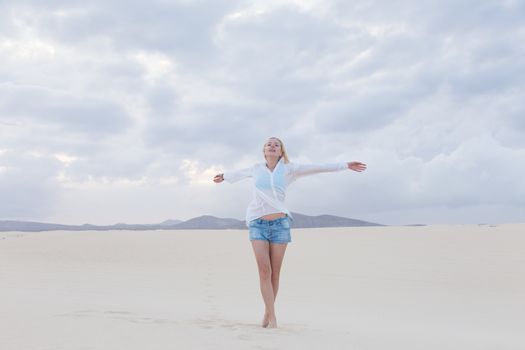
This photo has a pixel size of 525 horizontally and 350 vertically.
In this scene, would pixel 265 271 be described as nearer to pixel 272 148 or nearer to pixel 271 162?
pixel 271 162

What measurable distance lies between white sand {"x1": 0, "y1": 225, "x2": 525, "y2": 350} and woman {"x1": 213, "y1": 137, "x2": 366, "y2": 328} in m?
0.46

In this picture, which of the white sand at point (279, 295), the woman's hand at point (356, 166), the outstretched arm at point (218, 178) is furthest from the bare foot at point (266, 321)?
the woman's hand at point (356, 166)

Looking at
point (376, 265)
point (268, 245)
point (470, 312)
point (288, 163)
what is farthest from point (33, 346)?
point (376, 265)

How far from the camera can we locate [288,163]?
5266 mm

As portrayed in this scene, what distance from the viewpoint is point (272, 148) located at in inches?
204

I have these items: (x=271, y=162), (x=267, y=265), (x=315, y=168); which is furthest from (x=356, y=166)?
(x=267, y=265)

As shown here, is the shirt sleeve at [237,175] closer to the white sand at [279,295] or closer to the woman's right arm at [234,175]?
the woman's right arm at [234,175]

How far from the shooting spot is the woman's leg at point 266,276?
496 centimetres

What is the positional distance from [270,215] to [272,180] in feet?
1.09

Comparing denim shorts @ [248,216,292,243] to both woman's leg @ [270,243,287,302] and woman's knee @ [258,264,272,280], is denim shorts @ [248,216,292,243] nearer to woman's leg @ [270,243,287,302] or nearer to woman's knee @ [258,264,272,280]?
woman's leg @ [270,243,287,302]

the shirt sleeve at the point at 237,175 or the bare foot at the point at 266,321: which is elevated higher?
the shirt sleeve at the point at 237,175

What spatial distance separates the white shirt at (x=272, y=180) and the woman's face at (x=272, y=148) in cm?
9

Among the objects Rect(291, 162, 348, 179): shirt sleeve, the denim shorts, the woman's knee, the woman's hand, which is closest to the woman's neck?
Rect(291, 162, 348, 179): shirt sleeve

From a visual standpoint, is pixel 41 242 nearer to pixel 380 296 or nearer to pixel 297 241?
pixel 297 241
